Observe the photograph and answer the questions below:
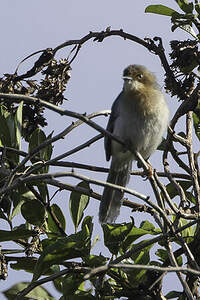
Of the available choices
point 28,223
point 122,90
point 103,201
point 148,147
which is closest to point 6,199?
point 28,223

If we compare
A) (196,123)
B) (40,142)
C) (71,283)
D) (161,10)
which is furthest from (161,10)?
(71,283)

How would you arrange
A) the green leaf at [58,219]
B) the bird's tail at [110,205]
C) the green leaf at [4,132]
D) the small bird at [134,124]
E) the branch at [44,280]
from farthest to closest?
the small bird at [134,124] < the bird's tail at [110,205] < the green leaf at [4,132] < the green leaf at [58,219] < the branch at [44,280]

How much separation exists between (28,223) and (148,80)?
1.85 m

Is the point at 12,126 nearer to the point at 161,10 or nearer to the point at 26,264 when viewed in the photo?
the point at 26,264

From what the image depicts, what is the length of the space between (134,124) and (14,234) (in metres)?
1.51

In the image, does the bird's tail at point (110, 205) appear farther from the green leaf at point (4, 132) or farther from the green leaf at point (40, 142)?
the green leaf at point (4, 132)

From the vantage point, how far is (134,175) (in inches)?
179

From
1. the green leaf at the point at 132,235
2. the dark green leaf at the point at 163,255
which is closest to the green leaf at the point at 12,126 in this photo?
the green leaf at the point at 132,235

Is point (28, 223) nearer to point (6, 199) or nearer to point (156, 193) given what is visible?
point (6, 199)

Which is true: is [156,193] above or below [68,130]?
below

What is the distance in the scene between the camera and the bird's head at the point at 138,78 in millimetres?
4902

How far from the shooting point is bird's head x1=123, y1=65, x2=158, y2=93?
490 centimetres

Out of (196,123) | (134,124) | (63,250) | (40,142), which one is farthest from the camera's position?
(134,124)

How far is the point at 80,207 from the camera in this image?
12.3 feet
